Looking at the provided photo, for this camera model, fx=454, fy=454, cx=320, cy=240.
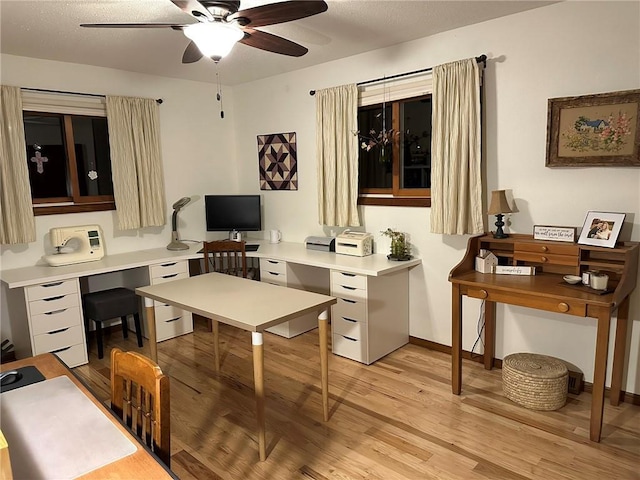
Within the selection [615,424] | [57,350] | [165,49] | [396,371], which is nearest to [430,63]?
[165,49]

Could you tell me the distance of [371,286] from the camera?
135 inches

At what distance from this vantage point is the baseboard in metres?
2.81

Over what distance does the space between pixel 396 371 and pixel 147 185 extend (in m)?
2.81

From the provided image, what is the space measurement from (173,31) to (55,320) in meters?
2.28

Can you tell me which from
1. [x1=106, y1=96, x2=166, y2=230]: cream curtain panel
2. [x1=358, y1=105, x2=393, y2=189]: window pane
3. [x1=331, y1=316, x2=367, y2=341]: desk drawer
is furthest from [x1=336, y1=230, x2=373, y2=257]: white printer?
[x1=106, y1=96, x2=166, y2=230]: cream curtain panel

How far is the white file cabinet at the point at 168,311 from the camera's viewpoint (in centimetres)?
397

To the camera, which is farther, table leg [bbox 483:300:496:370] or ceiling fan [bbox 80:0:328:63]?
table leg [bbox 483:300:496:370]

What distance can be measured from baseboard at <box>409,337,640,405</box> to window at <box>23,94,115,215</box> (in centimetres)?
303

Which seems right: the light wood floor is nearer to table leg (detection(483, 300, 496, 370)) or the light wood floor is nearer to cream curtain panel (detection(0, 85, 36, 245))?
table leg (detection(483, 300, 496, 370))

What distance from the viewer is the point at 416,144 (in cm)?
369

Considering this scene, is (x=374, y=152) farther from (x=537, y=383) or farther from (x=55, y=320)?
(x=55, y=320)

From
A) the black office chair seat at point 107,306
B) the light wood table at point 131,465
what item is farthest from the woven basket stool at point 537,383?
the black office chair seat at point 107,306

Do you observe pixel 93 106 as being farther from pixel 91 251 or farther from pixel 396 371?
pixel 396 371

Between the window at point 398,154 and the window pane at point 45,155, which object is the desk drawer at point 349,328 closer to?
the window at point 398,154
